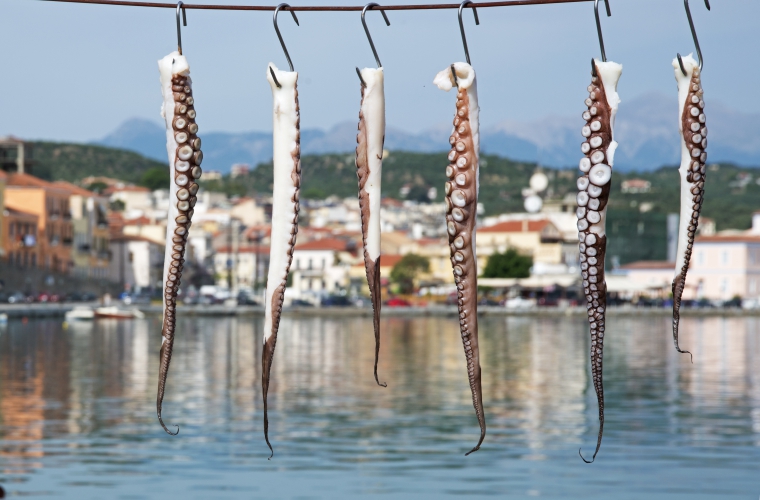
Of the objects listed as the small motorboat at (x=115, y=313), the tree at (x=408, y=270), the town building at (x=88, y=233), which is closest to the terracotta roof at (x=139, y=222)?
the town building at (x=88, y=233)

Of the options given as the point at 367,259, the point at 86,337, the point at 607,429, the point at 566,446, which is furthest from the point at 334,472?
the point at 86,337

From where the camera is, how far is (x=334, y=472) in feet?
86.9

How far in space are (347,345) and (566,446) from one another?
146 ft

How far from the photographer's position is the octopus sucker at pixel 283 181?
6.55m

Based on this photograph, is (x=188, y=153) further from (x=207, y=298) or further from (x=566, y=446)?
(x=207, y=298)

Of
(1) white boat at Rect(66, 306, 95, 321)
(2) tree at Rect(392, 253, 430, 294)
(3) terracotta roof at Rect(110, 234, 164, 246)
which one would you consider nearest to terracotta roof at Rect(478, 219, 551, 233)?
(2) tree at Rect(392, 253, 430, 294)

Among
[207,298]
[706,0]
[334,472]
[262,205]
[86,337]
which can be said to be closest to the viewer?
[706,0]

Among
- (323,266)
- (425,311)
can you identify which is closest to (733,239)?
(425,311)

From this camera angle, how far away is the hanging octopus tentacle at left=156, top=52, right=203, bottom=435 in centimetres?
645

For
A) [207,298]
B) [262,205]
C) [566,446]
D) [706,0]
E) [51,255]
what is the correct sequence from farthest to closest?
[262,205]
[207,298]
[51,255]
[566,446]
[706,0]

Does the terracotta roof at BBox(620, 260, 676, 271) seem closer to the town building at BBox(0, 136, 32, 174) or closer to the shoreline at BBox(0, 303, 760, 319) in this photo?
the shoreline at BBox(0, 303, 760, 319)

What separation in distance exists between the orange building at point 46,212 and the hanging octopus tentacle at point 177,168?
117681 millimetres

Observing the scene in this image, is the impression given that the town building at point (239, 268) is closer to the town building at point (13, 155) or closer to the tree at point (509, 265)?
the town building at point (13, 155)

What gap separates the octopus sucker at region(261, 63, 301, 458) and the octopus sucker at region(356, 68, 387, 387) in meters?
0.32
